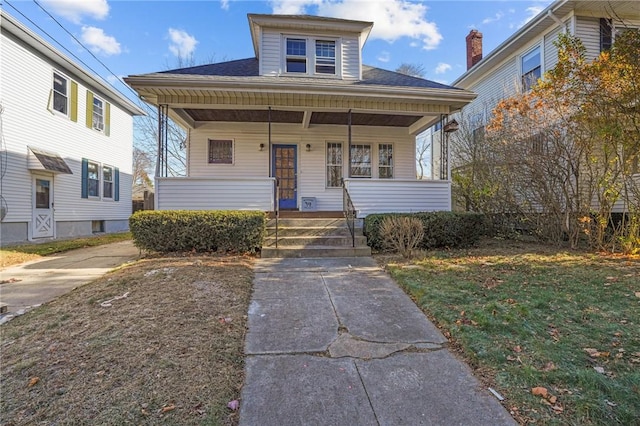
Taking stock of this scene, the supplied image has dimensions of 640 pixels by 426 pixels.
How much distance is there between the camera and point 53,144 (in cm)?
1133

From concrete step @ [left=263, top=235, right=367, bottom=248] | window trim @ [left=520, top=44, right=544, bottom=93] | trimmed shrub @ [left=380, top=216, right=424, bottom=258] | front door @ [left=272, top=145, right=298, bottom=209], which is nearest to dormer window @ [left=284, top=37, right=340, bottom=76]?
front door @ [left=272, top=145, right=298, bottom=209]

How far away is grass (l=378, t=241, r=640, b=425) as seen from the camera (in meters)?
2.13

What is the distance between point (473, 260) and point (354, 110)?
470 centimetres

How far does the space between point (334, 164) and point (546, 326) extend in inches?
309

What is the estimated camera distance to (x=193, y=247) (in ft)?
21.2

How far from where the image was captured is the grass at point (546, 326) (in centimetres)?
213

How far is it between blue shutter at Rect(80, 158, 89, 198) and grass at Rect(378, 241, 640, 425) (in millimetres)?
13241

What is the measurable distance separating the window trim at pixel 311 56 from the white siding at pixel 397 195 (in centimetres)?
383

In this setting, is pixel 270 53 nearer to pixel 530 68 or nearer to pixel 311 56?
pixel 311 56

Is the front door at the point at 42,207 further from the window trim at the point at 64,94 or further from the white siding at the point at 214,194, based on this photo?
the white siding at the point at 214,194

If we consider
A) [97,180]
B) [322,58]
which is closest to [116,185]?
[97,180]

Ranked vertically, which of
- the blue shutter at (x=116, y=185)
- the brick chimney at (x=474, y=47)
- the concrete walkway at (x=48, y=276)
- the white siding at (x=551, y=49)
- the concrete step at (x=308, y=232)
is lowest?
the concrete walkway at (x=48, y=276)

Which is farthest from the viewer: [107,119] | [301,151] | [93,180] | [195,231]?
[107,119]

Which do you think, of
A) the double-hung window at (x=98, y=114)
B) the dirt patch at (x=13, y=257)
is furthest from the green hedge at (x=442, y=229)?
the double-hung window at (x=98, y=114)
